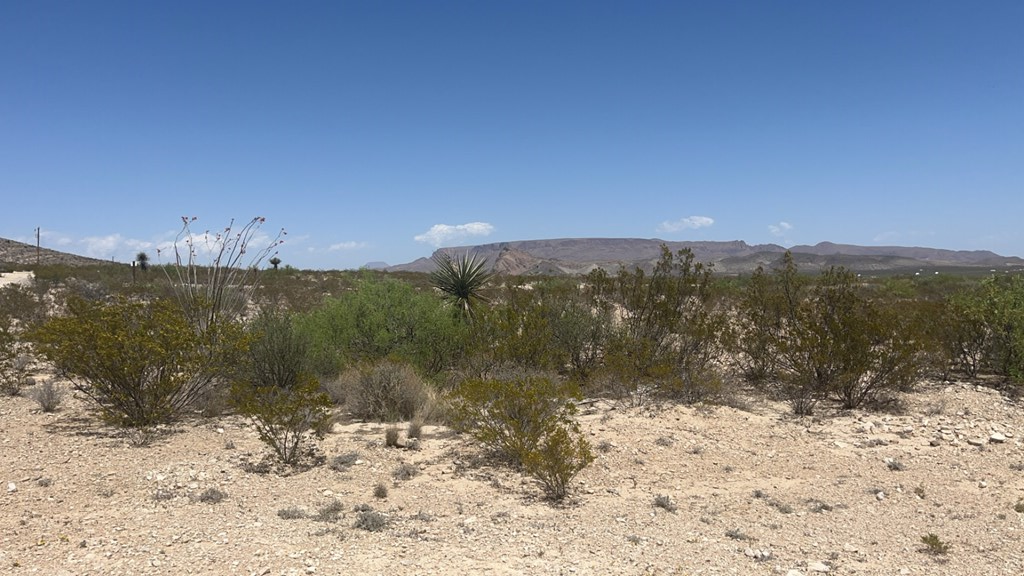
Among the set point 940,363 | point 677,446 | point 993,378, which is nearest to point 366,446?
point 677,446

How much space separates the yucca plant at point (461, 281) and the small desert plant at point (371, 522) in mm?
8182

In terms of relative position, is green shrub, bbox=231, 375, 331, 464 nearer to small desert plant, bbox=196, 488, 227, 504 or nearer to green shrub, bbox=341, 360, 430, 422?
small desert plant, bbox=196, 488, 227, 504

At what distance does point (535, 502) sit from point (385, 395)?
4023 millimetres

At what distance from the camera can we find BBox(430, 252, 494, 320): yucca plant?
13672 millimetres

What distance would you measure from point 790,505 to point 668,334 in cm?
604

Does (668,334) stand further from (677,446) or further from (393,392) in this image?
(393,392)

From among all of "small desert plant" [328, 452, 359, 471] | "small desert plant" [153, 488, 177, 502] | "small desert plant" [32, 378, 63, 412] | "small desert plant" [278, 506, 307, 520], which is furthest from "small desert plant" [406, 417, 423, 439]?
"small desert plant" [32, 378, 63, 412]

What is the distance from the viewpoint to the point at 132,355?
793cm

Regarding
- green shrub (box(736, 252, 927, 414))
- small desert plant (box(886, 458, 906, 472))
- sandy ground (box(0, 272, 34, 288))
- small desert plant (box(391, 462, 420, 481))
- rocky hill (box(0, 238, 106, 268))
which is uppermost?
rocky hill (box(0, 238, 106, 268))

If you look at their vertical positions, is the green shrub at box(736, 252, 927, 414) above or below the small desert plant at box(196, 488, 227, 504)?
above

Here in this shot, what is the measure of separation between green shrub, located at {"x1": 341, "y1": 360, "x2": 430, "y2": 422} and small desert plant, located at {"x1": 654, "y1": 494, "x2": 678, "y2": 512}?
14.4 feet

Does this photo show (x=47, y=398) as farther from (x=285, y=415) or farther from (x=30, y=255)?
(x=30, y=255)

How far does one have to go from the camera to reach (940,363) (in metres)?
11.8

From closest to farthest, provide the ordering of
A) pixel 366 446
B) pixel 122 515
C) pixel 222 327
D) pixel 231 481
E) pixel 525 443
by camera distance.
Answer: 1. pixel 122 515
2. pixel 231 481
3. pixel 525 443
4. pixel 366 446
5. pixel 222 327
